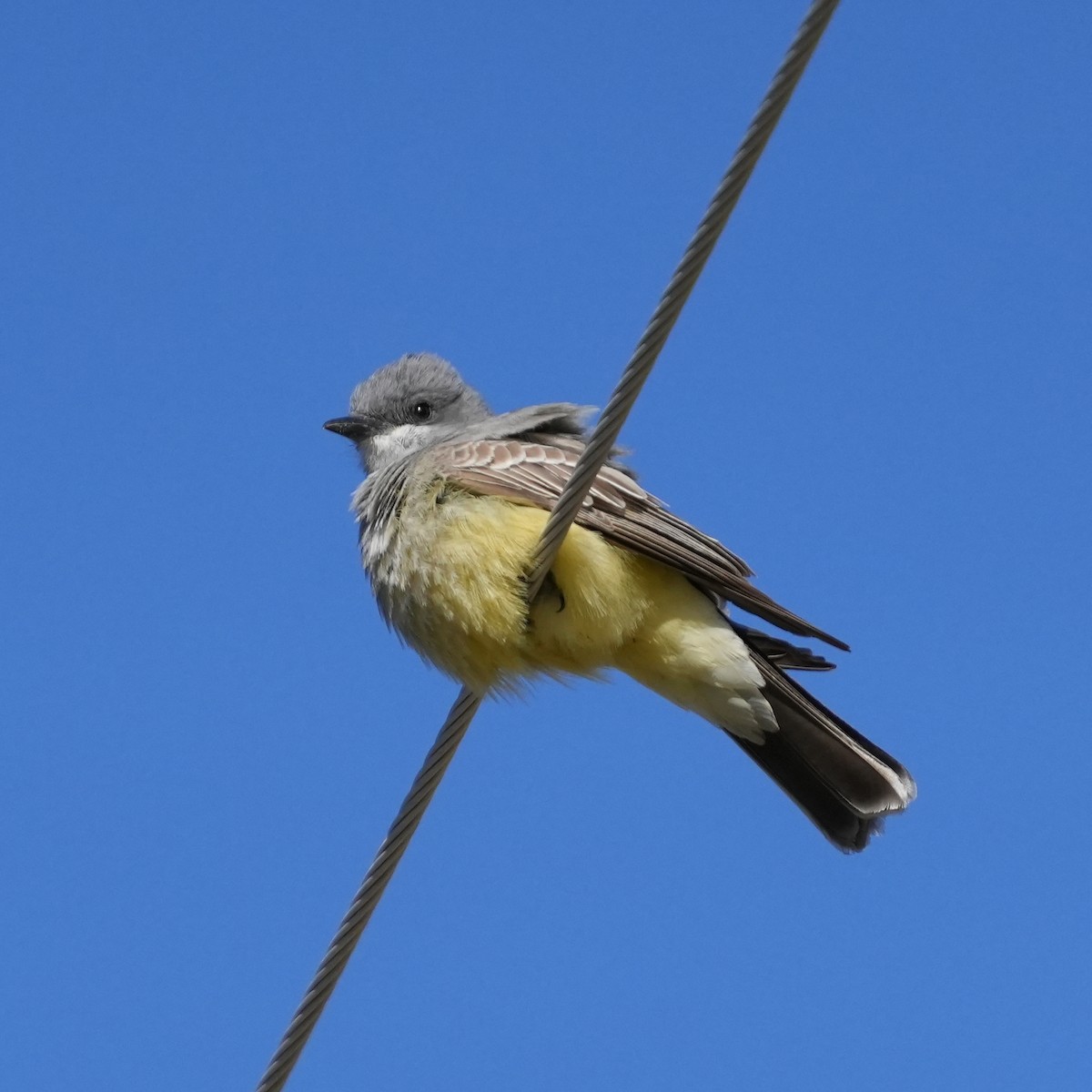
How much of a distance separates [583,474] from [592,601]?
964 millimetres

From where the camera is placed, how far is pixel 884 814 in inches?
203

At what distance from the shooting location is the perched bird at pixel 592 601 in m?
4.65

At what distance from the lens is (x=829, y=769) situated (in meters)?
5.17

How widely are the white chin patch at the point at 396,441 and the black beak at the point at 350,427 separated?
1.9 inches

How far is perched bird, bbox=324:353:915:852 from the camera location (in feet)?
15.3

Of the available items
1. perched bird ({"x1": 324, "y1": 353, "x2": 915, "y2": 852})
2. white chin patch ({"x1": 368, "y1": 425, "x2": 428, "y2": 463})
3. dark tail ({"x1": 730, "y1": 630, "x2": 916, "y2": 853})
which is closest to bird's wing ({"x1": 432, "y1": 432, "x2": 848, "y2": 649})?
perched bird ({"x1": 324, "y1": 353, "x2": 915, "y2": 852})

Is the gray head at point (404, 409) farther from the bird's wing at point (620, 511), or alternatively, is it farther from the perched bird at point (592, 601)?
the bird's wing at point (620, 511)

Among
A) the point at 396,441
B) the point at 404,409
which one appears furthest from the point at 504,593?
the point at 404,409

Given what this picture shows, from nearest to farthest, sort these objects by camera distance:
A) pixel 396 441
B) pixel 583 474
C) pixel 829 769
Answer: pixel 583 474 < pixel 829 769 < pixel 396 441

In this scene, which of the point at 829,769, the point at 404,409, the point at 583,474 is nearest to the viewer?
the point at 583,474

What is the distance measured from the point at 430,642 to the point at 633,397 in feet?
5.07

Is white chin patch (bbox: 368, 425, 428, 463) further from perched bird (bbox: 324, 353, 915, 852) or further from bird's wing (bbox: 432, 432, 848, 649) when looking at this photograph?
bird's wing (bbox: 432, 432, 848, 649)

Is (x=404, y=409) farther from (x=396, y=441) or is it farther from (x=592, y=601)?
(x=592, y=601)

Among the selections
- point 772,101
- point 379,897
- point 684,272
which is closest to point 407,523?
point 379,897
